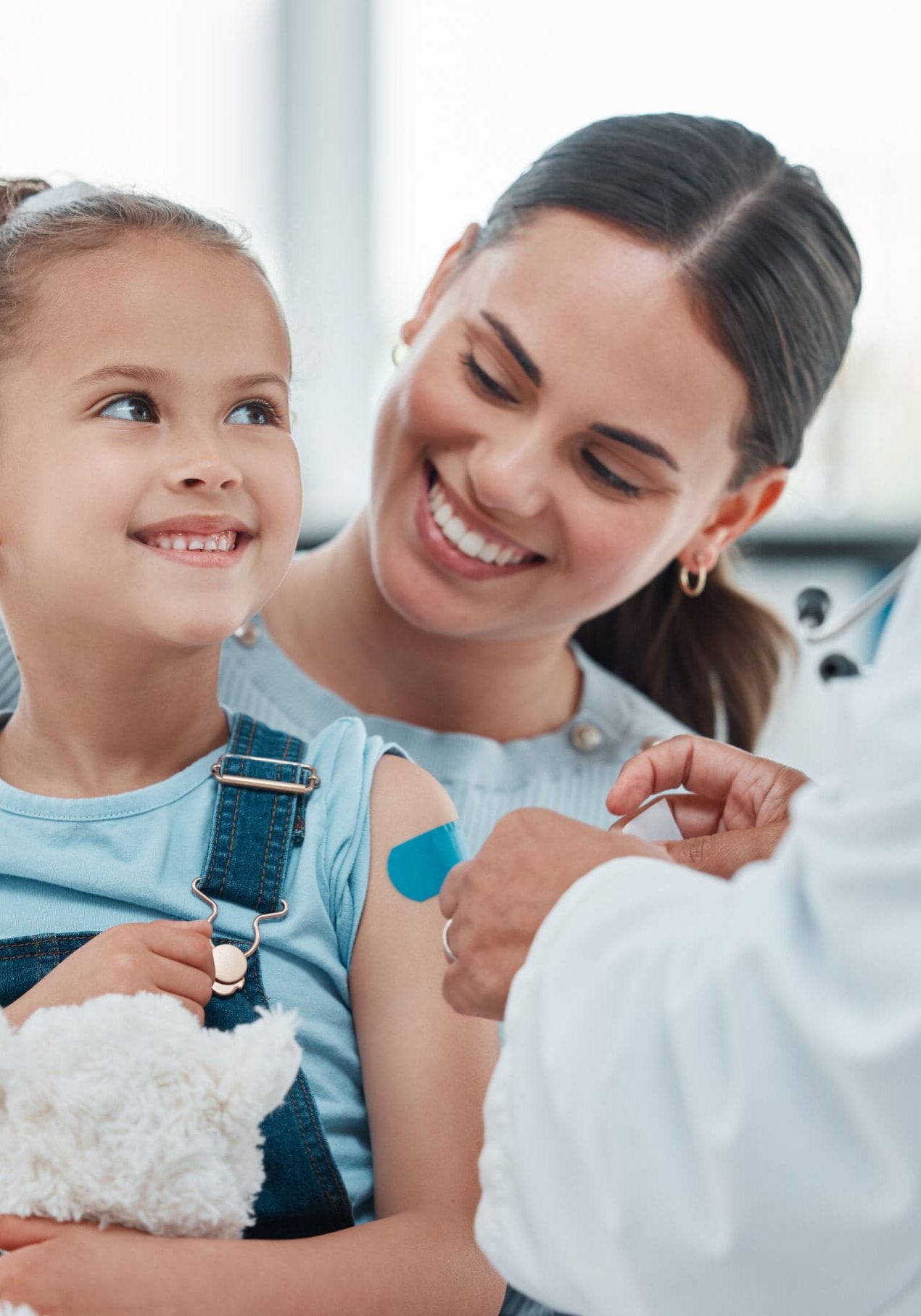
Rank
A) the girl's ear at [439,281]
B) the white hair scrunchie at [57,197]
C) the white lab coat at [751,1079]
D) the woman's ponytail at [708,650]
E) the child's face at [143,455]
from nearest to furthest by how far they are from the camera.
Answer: the white lab coat at [751,1079]
the child's face at [143,455]
the white hair scrunchie at [57,197]
the girl's ear at [439,281]
the woman's ponytail at [708,650]

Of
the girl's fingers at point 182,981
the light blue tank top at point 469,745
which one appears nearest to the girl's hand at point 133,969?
the girl's fingers at point 182,981

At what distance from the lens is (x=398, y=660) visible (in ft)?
5.80

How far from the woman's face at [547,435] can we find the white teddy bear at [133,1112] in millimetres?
772

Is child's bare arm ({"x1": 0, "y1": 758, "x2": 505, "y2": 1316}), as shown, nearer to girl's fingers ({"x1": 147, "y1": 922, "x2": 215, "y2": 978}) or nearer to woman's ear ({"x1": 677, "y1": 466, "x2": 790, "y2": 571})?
girl's fingers ({"x1": 147, "y1": 922, "x2": 215, "y2": 978})

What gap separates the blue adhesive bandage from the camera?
1.13 metres

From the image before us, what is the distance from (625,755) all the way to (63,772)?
32.8 inches

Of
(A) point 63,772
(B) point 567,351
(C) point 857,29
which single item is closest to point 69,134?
(C) point 857,29

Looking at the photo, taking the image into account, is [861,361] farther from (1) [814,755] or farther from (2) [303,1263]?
(2) [303,1263]

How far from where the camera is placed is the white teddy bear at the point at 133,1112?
0.86 m

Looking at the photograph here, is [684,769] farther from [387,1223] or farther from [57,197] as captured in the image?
[57,197]

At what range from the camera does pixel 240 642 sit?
1744mm

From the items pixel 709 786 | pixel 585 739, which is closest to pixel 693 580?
pixel 585 739

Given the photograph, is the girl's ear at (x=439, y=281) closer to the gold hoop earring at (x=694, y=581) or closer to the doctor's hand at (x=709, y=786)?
the gold hoop earring at (x=694, y=581)

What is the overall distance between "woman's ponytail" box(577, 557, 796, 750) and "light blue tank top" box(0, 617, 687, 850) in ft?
0.90
